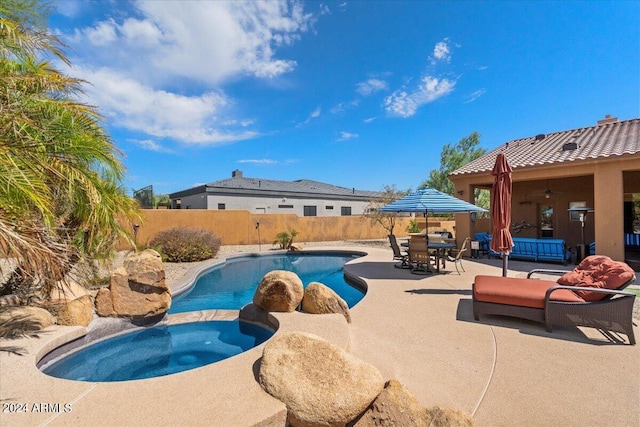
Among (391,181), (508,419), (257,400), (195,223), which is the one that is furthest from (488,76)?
(195,223)

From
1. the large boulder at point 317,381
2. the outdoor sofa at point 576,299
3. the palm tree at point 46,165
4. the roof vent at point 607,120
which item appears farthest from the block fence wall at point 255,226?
the outdoor sofa at point 576,299

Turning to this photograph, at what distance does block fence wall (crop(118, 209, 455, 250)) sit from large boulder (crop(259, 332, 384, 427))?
1496 centimetres

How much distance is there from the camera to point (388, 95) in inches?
696

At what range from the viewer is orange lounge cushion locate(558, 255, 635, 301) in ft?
14.5

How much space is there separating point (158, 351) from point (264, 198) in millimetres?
20238

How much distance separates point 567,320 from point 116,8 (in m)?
12.6

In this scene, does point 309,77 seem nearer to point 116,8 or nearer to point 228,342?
point 116,8

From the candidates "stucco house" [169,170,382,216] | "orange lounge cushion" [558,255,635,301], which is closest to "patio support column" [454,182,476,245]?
"orange lounge cushion" [558,255,635,301]

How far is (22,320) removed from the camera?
14.8ft

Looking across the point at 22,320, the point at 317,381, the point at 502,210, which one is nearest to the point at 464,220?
the point at 502,210

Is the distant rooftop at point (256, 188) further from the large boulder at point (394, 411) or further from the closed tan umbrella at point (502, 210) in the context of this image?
the large boulder at point (394, 411)

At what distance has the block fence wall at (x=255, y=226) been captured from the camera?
1712 cm

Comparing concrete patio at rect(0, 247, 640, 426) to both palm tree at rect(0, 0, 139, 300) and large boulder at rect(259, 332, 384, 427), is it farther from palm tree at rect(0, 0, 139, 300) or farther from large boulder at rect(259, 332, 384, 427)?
palm tree at rect(0, 0, 139, 300)

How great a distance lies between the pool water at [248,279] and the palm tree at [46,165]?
3.19 metres
